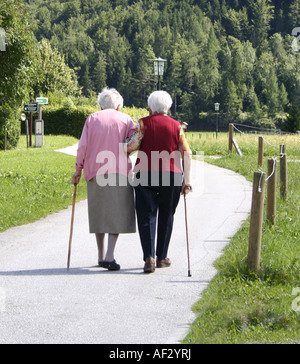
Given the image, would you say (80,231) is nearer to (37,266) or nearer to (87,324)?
(37,266)

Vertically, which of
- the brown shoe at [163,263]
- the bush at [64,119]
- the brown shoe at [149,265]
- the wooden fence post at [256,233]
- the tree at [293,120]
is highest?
the wooden fence post at [256,233]

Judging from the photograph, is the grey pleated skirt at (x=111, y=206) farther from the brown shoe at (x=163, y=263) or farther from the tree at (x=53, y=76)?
the tree at (x=53, y=76)

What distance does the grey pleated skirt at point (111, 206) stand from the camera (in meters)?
7.54

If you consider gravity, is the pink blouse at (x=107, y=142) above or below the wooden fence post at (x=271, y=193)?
above

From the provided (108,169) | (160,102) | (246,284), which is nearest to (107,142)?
(108,169)

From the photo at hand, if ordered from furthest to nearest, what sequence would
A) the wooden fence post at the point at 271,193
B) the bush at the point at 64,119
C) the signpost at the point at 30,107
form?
the bush at the point at 64,119, the signpost at the point at 30,107, the wooden fence post at the point at 271,193

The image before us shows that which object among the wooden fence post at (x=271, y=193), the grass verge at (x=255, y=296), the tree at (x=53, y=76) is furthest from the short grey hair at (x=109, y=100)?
the tree at (x=53, y=76)

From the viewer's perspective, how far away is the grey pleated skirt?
7.54 metres

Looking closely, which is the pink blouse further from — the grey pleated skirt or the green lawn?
the green lawn

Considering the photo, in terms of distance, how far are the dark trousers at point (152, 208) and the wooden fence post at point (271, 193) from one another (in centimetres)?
188

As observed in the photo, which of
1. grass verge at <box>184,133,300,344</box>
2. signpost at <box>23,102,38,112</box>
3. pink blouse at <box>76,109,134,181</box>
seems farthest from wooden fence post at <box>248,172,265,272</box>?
signpost at <box>23,102,38,112</box>

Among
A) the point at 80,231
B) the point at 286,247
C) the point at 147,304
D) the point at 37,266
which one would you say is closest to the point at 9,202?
the point at 80,231

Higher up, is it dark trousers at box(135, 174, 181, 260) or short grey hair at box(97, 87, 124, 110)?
short grey hair at box(97, 87, 124, 110)

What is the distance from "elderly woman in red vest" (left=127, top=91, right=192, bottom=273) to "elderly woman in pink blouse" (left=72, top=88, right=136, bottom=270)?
141mm
